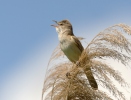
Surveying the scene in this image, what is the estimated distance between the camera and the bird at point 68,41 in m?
6.16

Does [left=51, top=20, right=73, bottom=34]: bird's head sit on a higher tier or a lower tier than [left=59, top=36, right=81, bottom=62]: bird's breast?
higher

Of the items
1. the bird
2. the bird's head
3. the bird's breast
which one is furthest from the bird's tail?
the bird's head

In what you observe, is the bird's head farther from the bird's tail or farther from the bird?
the bird's tail

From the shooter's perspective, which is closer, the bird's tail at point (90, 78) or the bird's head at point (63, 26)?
the bird's tail at point (90, 78)

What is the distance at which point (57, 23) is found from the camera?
675cm

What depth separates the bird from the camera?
6.16m

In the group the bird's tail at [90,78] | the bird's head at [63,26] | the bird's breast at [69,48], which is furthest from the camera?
the bird's head at [63,26]

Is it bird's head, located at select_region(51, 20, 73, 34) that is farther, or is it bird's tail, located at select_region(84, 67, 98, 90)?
bird's head, located at select_region(51, 20, 73, 34)

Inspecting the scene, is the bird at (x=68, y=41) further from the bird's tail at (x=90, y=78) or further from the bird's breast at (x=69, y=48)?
the bird's tail at (x=90, y=78)

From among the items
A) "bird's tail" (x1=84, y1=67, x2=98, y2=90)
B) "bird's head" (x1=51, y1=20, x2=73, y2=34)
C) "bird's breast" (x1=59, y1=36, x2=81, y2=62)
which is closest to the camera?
"bird's tail" (x1=84, y1=67, x2=98, y2=90)

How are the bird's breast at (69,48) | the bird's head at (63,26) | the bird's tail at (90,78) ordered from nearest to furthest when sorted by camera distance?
1. the bird's tail at (90,78)
2. the bird's breast at (69,48)
3. the bird's head at (63,26)

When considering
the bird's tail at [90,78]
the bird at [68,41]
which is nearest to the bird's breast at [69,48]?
the bird at [68,41]

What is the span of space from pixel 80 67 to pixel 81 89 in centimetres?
30

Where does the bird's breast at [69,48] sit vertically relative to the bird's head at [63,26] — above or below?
below
